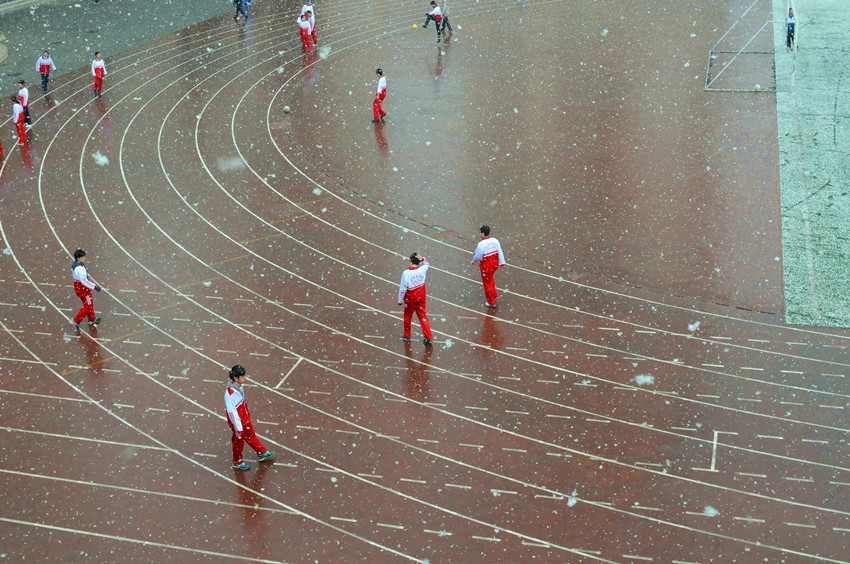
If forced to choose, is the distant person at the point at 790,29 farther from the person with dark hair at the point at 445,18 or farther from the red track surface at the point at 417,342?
the person with dark hair at the point at 445,18

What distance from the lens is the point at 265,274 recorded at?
1373 cm

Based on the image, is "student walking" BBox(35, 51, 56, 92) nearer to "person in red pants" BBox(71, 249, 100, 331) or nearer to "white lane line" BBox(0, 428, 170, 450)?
"person in red pants" BBox(71, 249, 100, 331)

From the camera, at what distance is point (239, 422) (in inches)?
369

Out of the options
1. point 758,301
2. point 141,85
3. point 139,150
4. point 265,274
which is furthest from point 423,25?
point 758,301

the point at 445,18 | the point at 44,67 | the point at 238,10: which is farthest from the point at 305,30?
the point at 44,67

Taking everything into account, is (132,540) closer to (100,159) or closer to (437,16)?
(100,159)

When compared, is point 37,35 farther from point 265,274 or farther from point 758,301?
point 758,301

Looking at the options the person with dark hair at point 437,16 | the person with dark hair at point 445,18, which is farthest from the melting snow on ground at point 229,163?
the person with dark hair at point 445,18

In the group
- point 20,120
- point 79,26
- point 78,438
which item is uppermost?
point 79,26

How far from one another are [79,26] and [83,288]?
1871 centimetres

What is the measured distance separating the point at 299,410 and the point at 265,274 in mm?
3544

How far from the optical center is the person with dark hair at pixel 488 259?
12273 mm

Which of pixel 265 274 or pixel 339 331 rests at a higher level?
pixel 265 274

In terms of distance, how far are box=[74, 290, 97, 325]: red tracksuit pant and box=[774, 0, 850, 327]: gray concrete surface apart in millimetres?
9435
